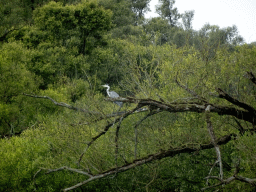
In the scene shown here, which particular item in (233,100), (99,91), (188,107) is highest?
(233,100)

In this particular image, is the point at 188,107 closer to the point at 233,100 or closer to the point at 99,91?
the point at 233,100

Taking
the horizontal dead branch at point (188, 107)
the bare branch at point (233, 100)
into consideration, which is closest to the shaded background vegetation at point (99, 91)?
the horizontal dead branch at point (188, 107)

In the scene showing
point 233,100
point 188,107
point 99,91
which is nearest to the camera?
point 233,100

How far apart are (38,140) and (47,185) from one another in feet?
7.13

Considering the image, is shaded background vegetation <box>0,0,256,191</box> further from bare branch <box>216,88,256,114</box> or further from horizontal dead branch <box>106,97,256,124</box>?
bare branch <box>216,88,256,114</box>

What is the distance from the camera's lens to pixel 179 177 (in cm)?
868

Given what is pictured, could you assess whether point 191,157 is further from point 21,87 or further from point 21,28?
point 21,28

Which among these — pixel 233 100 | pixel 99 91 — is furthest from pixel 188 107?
pixel 99 91

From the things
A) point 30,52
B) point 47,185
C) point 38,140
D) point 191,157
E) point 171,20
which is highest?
point 171,20

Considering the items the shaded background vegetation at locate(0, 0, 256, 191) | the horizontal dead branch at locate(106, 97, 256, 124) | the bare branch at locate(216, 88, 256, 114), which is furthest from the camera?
the shaded background vegetation at locate(0, 0, 256, 191)

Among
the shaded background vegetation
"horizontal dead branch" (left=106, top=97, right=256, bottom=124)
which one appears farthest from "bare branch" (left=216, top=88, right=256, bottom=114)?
the shaded background vegetation

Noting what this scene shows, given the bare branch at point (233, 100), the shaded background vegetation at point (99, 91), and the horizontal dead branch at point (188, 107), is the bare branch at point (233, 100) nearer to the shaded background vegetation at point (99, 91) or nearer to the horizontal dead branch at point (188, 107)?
the horizontal dead branch at point (188, 107)

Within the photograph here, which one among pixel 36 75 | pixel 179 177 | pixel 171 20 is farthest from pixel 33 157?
pixel 171 20

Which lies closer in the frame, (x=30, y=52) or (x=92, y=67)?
(x=30, y=52)
